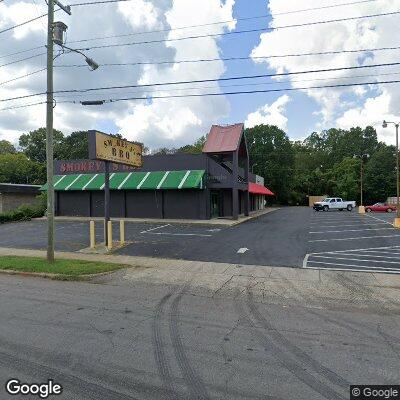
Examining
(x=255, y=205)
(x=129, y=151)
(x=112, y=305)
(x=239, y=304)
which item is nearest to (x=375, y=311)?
(x=239, y=304)

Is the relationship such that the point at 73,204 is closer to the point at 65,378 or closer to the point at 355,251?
the point at 355,251

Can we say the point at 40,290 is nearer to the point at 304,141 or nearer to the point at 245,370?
the point at 245,370

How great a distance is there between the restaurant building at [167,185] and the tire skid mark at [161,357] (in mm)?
20717

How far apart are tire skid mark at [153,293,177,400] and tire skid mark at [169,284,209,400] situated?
18 cm

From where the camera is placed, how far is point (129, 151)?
18.1 metres

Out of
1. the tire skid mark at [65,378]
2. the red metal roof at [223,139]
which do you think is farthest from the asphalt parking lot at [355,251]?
the red metal roof at [223,139]

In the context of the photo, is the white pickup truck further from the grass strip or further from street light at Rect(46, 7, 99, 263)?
street light at Rect(46, 7, 99, 263)

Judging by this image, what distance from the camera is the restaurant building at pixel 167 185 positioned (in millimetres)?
28594

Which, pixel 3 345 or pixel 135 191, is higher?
pixel 135 191

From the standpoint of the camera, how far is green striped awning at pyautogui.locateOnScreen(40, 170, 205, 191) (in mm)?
27938

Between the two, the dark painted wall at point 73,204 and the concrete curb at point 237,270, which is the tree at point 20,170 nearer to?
the dark painted wall at point 73,204

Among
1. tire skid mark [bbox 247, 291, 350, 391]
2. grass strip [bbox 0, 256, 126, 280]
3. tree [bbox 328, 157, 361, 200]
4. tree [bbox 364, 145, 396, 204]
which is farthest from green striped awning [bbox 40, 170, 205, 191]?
tree [bbox 364, 145, 396, 204]

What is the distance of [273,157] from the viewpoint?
71938 millimetres

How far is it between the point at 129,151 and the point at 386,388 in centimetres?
1563
